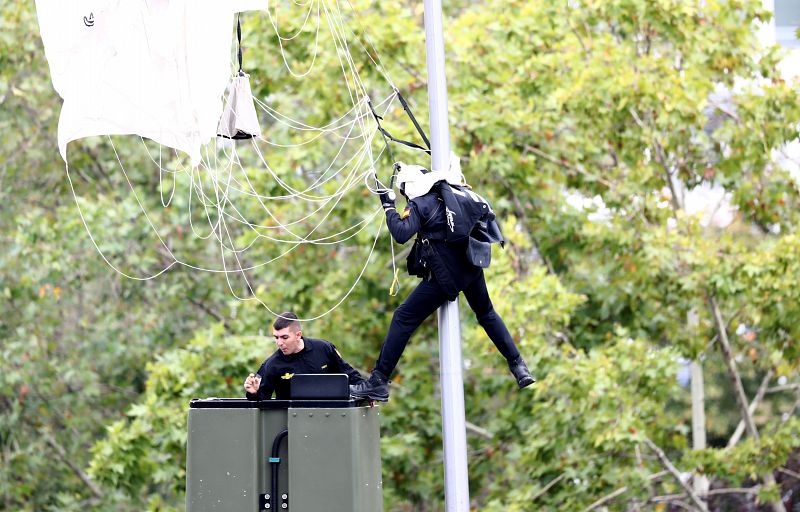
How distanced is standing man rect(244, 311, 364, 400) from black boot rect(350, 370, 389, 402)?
0.71 feet

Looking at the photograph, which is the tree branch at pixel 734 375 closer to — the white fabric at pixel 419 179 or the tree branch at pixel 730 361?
the tree branch at pixel 730 361

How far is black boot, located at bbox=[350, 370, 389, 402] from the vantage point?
774 cm

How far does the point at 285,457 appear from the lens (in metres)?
7.48

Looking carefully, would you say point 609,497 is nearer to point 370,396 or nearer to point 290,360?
point 290,360

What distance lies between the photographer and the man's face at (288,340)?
319 inches

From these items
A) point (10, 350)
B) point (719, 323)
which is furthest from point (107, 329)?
point (719, 323)

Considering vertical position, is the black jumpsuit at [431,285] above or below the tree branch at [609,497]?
above

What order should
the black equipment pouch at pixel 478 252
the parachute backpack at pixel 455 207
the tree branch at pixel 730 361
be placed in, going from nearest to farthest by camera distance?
1. the parachute backpack at pixel 455 207
2. the black equipment pouch at pixel 478 252
3. the tree branch at pixel 730 361

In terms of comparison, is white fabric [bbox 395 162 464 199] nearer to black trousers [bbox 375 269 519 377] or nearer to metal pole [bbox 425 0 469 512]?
metal pole [bbox 425 0 469 512]

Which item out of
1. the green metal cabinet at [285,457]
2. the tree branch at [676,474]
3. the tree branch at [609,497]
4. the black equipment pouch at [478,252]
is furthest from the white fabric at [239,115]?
the tree branch at [609,497]

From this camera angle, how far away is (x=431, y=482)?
1419cm

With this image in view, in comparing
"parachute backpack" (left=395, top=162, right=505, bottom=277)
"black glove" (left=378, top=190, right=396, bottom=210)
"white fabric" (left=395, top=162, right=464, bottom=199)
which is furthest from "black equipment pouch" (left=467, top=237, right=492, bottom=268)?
"black glove" (left=378, top=190, right=396, bottom=210)

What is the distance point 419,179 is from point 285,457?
1.72 meters

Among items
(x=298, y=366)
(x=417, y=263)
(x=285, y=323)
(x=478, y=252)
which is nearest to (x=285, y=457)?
(x=298, y=366)
